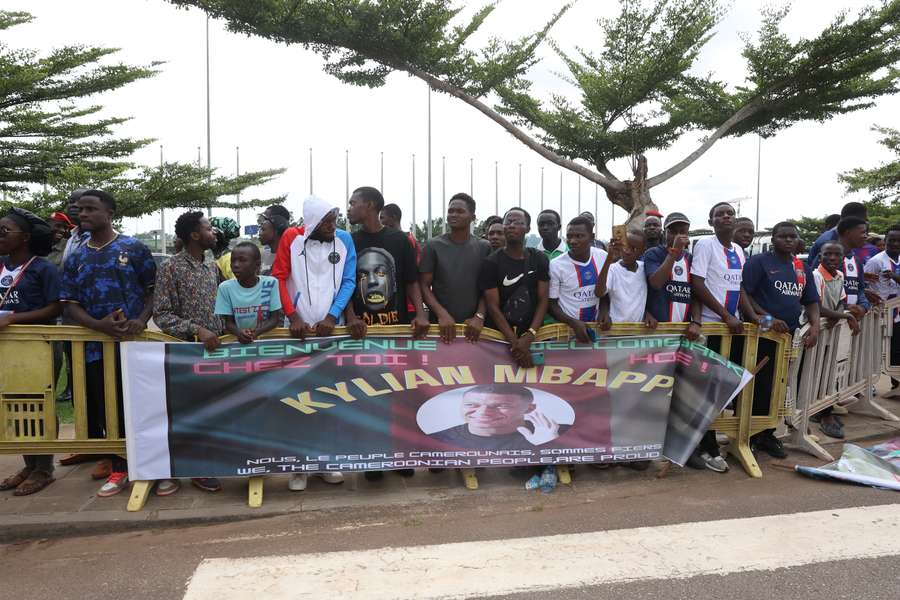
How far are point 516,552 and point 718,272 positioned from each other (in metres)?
2.85

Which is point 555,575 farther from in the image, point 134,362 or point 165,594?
point 134,362

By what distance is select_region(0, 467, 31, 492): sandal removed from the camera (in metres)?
4.19

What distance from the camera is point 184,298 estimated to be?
417 cm

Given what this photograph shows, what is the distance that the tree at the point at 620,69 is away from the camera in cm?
1484

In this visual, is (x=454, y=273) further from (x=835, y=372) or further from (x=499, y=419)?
(x=835, y=372)

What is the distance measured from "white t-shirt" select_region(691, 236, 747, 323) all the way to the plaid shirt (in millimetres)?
3741

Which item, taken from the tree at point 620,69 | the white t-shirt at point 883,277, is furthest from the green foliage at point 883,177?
the white t-shirt at point 883,277

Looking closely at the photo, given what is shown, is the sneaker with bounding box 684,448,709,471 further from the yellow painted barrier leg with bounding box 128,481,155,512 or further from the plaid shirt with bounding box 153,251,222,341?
the yellow painted barrier leg with bounding box 128,481,155,512

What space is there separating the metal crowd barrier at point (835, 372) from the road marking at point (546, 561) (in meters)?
1.54

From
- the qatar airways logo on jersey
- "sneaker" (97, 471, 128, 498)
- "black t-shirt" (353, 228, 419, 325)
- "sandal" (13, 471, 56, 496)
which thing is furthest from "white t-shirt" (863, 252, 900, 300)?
"sandal" (13, 471, 56, 496)

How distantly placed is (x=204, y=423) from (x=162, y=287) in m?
0.97

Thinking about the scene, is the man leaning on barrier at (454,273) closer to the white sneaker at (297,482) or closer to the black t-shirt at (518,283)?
the black t-shirt at (518,283)

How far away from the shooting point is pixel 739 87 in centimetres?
1802

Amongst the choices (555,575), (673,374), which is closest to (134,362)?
(555,575)
